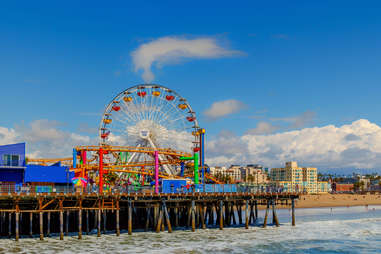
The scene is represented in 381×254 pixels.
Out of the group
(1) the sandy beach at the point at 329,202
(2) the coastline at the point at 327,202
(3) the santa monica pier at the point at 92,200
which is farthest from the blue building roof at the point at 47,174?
(1) the sandy beach at the point at 329,202

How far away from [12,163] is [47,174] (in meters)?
4.26

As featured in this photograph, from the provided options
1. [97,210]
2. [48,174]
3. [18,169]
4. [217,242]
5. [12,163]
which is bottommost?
[217,242]

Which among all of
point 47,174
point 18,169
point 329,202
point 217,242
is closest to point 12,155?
point 18,169

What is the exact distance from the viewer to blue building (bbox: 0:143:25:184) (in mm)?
50750

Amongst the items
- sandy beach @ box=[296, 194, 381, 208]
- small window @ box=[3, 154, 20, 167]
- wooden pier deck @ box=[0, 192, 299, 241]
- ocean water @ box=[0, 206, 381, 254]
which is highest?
small window @ box=[3, 154, 20, 167]

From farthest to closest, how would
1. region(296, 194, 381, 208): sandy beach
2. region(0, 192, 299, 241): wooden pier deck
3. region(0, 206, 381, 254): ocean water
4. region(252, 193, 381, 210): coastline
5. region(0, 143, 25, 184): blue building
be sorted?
region(296, 194, 381, 208): sandy beach < region(252, 193, 381, 210): coastline < region(0, 143, 25, 184): blue building < region(0, 192, 299, 241): wooden pier deck < region(0, 206, 381, 254): ocean water

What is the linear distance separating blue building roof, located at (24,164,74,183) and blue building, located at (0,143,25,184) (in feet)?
2.60

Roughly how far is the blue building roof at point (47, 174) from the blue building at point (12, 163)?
79 cm

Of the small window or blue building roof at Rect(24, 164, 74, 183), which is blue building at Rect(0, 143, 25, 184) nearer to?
the small window

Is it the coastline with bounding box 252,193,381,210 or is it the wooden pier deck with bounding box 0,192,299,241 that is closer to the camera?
the wooden pier deck with bounding box 0,192,299,241

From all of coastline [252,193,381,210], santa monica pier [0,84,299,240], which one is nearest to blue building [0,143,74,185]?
santa monica pier [0,84,299,240]

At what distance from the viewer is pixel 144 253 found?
3962cm

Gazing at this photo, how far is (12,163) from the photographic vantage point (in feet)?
168

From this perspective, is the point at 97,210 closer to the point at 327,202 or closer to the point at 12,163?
the point at 12,163
